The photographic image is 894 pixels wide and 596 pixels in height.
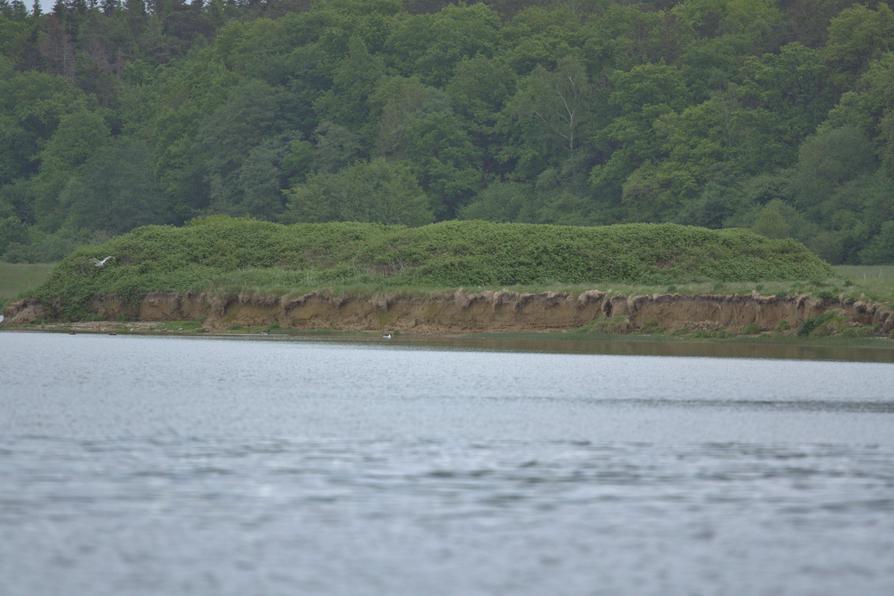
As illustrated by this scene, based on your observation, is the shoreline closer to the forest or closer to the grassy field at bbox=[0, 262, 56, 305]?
the grassy field at bbox=[0, 262, 56, 305]

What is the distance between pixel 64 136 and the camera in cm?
16350

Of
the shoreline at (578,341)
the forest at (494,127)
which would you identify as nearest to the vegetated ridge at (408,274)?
the shoreline at (578,341)

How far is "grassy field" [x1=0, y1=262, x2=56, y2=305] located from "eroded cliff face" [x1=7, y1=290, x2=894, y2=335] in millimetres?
15444

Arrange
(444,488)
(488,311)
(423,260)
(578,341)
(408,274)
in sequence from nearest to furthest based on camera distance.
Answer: (444,488)
(578,341)
(488,311)
(408,274)
(423,260)

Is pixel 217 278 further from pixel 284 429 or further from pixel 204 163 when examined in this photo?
pixel 204 163

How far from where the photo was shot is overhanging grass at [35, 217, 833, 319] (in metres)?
79.9

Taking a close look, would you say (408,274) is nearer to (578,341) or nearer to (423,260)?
(423,260)

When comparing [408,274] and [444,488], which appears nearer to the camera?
[444,488]

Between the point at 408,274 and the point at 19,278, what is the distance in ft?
122

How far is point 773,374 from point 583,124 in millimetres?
89488

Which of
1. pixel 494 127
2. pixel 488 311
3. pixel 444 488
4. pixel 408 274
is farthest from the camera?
pixel 494 127

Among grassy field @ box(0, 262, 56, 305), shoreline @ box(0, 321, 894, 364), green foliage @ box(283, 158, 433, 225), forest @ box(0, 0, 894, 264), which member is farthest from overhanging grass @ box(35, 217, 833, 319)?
green foliage @ box(283, 158, 433, 225)

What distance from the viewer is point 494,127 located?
462 ft

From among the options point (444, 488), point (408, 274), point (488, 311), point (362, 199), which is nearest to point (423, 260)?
point (408, 274)
